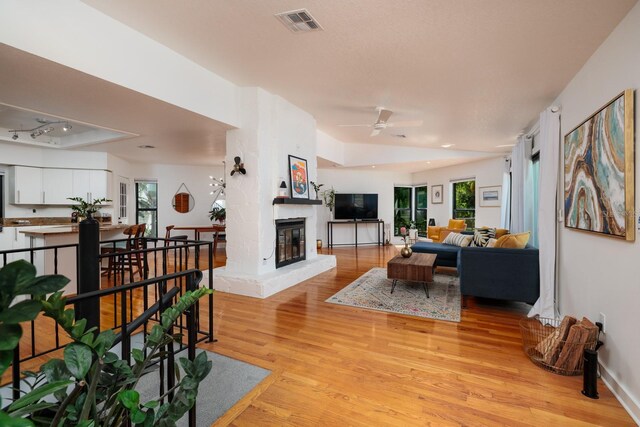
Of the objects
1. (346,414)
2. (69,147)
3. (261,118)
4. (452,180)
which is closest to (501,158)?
(452,180)

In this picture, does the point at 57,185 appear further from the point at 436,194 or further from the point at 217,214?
the point at 436,194

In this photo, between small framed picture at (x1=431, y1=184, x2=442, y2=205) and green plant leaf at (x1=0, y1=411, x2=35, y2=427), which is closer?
green plant leaf at (x1=0, y1=411, x2=35, y2=427)

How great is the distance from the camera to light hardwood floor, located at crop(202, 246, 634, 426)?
1.87 m

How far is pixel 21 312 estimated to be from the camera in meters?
0.68

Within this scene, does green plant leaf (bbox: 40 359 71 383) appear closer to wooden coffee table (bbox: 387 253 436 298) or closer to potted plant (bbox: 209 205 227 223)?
wooden coffee table (bbox: 387 253 436 298)

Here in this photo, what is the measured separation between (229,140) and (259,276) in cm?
204

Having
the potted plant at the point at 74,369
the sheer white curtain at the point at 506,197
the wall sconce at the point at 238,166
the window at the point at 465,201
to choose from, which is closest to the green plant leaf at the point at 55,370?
the potted plant at the point at 74,369

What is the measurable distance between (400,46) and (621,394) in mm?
3093

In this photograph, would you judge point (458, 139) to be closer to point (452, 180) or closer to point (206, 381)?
point (452, 180)

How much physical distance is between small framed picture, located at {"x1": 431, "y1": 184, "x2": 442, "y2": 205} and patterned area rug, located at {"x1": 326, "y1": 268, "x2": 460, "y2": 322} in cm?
435

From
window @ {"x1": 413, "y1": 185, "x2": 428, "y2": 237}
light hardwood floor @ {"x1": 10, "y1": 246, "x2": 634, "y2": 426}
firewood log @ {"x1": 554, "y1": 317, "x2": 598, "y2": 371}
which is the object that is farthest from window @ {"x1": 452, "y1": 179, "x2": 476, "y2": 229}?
firewood log @ {"x1": 554, "y1": 317, "x2": 598, "y2": 371}

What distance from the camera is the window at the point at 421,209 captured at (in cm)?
971

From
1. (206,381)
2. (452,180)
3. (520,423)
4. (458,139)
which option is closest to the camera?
(520,423)

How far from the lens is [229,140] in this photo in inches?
178
